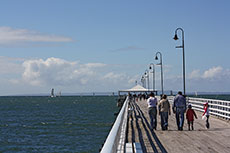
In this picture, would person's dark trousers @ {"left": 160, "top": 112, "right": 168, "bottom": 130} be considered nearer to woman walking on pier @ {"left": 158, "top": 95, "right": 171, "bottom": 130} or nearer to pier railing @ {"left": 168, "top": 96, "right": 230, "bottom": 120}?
woman walking on pier @ {"left": 158, "top": 95, "right": 171, "bottom": 130}

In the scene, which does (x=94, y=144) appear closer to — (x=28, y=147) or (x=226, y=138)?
(x=28, y=147)

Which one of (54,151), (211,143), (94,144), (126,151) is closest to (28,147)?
(54,151)

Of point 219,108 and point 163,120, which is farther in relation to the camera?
point 219,108

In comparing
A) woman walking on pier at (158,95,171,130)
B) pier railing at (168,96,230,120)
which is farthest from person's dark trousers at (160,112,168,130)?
Answer: pier railing at (168,96,230,120)

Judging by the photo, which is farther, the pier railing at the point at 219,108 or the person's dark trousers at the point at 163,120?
the pier railing at the point at 219,108

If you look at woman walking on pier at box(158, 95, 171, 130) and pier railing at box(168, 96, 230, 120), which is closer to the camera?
woman walking on pier at box(158, 95, 171, 130)

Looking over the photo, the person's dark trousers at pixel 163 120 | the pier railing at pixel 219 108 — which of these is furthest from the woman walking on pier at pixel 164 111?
the pier railing at pixel 219 108

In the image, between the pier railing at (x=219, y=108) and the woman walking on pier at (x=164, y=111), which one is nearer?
the woman walking on pier at (x=164, y=111)

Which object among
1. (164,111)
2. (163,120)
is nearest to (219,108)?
(163,120)

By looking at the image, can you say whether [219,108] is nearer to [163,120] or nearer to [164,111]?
[163,120]

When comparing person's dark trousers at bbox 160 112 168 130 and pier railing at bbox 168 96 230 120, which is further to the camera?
pier railing at bbox 168 96 230 120

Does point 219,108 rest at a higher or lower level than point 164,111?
lower

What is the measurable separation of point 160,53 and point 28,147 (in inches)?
1297

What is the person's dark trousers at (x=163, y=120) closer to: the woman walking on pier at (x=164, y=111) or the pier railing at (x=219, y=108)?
the woman walking on pier at (x=164, y=111)
